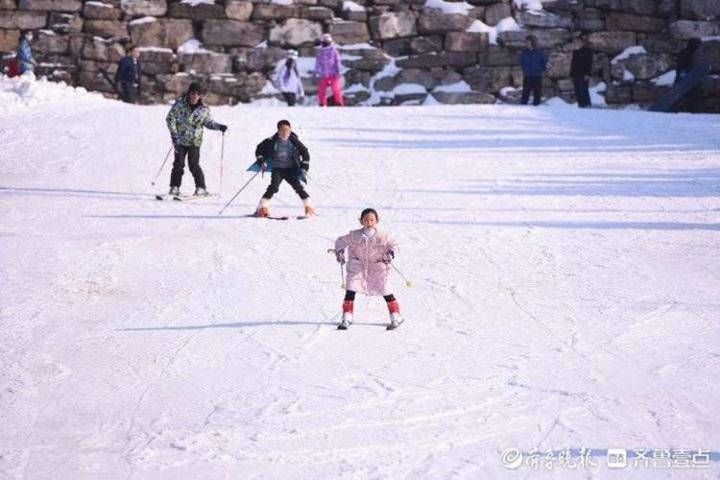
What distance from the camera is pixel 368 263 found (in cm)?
657

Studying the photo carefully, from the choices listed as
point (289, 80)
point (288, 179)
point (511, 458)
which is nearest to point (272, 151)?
point (288, 179)

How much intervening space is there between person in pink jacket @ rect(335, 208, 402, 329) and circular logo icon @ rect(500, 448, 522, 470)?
2.13 metres

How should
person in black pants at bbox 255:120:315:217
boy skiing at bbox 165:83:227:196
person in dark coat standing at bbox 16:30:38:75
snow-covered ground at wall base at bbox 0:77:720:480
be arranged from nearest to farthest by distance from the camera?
snow-covered ground at wall base at bbox 0:77:720:480, person in black pants at bbox 255:120:315:217, boy skiing at bbox 165:83:227:196, person in dark coat standing at bbox 16:30:38:75

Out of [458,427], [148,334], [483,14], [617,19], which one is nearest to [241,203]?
[148,334]

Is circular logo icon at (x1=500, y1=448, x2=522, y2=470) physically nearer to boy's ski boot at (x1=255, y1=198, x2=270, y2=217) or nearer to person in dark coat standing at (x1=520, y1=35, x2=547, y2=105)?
boy's ski boot at (x1=255, y1=198, x2=270, y2=217)

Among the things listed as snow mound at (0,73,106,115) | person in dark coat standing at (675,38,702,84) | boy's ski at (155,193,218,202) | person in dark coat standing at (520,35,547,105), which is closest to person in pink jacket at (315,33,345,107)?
person in dark coat standing at (520,35,547,105)

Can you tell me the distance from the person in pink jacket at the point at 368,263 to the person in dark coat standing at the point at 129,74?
50.5 ft

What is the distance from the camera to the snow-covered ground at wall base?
14.9 ft

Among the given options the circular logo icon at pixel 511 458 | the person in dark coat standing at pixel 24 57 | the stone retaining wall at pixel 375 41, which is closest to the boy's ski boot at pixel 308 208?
the circular logo icon at pixel 511 458

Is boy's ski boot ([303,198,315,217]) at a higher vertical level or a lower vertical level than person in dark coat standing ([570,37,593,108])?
lower

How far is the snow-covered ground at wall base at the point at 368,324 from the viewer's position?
4.53m

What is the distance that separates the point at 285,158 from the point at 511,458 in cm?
612

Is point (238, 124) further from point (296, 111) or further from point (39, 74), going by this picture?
point (39, 74)

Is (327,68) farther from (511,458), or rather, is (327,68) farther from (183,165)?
(511,458)
